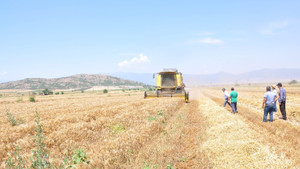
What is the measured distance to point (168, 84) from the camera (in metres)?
24.5

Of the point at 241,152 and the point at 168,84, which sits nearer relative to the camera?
the point at 241,152

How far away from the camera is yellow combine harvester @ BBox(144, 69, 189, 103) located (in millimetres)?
23234

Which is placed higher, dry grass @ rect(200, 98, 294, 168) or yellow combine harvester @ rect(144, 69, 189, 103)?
yellow combine harvester @ rect(144, 69, 189, 103)

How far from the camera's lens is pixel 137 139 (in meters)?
7.23

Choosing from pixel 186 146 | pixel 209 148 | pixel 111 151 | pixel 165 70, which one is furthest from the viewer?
pixel 165 70

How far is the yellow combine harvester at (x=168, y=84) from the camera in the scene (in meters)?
23.2

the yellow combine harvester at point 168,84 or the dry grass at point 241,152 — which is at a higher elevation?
the yellow combine harvester at point 168,84

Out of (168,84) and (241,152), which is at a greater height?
(168,84)

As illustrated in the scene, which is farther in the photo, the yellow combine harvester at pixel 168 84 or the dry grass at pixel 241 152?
the yellow combine harvester at pixel 168 84

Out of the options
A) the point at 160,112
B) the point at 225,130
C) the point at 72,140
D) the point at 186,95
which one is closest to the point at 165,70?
the point at 186,95

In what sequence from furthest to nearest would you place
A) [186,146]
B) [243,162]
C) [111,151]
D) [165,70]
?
[165,70] < [186,146] < [111,151] < [243,162]

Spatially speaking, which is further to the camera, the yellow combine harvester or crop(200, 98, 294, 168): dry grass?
the yellow combine harvester

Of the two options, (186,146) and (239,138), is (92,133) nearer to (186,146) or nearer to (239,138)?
(186,146)

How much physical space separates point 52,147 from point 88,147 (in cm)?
129
